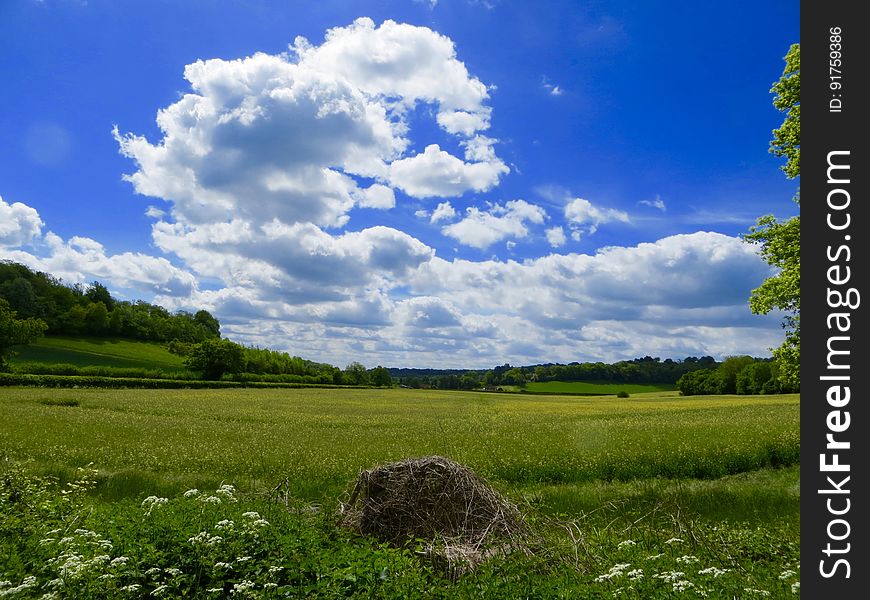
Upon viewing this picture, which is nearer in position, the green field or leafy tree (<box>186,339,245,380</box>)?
leafy tree (<box>186,339,245,380</box>)

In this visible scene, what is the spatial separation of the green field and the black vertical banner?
12220cm

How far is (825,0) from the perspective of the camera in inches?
244

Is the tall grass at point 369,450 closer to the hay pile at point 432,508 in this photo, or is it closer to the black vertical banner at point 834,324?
the hay pile at point 432,508

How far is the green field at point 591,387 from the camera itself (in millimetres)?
126856

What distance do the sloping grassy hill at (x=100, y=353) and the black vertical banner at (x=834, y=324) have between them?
11618 cm

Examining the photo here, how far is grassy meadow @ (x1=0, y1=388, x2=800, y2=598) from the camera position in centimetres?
600

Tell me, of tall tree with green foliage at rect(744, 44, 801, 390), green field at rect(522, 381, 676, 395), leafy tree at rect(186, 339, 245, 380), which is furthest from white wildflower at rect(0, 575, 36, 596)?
green field at rect(522, 381, 676, 395)

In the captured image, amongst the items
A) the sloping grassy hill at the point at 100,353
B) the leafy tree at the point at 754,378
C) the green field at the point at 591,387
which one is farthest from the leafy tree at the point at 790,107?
the sloping grassy hill at the point at 100,353

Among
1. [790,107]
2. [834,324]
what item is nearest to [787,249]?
[790,107]

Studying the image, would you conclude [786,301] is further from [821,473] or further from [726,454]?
[821,473]

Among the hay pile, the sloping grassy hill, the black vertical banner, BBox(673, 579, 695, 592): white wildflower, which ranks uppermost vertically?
the black vertical banner

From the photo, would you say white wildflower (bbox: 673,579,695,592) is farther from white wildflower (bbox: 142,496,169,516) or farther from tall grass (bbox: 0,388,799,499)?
tall grass (bbox: 0,388,799,499)

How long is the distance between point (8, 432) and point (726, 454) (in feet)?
98.0

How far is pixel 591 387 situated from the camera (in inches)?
5266
